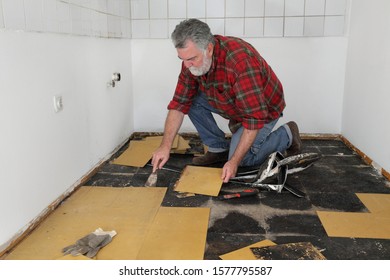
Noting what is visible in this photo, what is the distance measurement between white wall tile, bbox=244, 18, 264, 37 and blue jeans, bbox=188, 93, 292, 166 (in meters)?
0.98

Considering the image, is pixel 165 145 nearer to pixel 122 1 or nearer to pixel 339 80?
pixel 122 1

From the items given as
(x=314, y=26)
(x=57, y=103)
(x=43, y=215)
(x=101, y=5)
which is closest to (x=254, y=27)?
(x=314, y=26)

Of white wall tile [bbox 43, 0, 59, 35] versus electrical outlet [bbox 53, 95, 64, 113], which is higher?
white wall tile [bbox 43, 0, 59, 35]

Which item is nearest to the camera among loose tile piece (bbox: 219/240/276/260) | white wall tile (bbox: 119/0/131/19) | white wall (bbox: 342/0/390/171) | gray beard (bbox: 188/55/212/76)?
loose tile piece (bbox: 219/240/276/260)

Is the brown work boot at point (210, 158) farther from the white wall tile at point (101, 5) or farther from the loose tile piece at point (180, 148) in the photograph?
the white wall tile at point (101, 5)

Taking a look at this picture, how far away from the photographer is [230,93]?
197cm

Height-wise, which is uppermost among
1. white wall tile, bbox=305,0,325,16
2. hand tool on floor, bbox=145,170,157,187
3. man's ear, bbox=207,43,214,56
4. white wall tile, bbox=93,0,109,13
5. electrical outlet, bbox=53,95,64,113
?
white wall tile, bbox=305,0,325,16

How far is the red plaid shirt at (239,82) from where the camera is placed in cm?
182

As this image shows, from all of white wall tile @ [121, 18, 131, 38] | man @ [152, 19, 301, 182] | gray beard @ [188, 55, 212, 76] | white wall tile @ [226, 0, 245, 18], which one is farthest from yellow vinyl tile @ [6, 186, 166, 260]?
white wall tile @ [226, 0, 245, 18]

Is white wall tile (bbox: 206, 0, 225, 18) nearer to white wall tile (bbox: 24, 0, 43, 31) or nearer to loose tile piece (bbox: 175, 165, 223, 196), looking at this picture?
loose tile piece (bbox: 175, 165, 223, 196)

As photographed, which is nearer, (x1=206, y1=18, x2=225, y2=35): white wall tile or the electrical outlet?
the electrical outlet

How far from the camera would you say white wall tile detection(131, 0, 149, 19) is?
303 centimetres

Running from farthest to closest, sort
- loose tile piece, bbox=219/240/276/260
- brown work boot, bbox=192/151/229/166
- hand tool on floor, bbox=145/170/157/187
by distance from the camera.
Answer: brown work boot, bbox=192/151/229/166
hand tool on floor, bbox=145/170/157/187
loose tile piece, bbox=219/240/276/260

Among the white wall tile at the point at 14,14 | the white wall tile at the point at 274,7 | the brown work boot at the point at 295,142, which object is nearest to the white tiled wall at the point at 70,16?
the white wall tile at the point at 14,14
